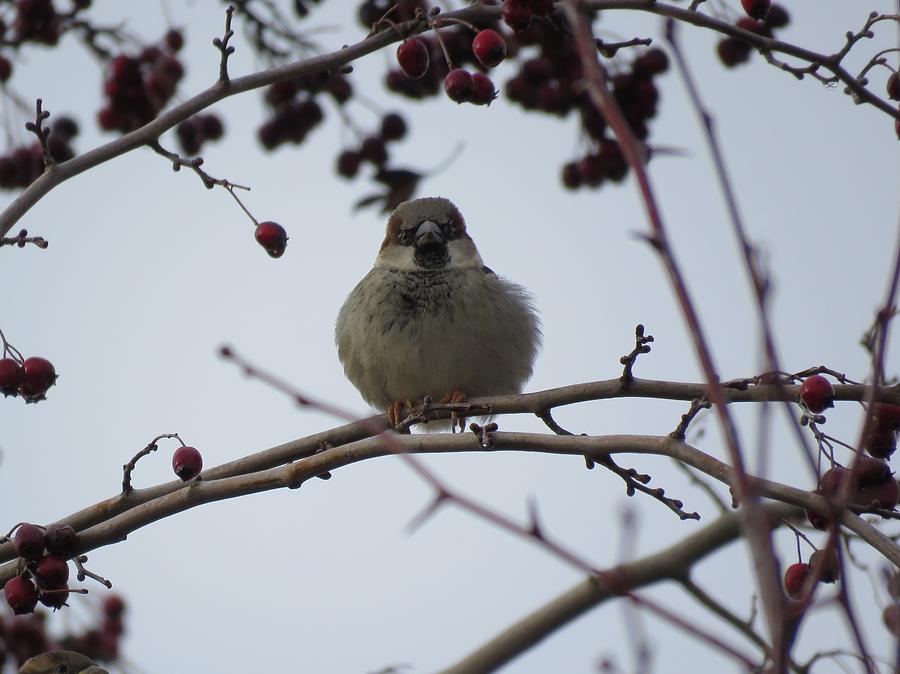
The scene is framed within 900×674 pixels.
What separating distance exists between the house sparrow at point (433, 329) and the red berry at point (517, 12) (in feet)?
4.76

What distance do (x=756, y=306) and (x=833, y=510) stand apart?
21 centimetres

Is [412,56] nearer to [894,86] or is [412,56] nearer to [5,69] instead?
[894,86]

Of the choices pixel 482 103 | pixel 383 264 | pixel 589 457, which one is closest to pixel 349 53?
pixel 482 103

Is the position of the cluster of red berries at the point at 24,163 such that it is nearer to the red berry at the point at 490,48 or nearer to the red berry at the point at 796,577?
the red berry at the point at 490,48

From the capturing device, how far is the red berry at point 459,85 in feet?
9.87

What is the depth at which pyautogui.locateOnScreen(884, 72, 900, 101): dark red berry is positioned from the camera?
299 centimetres

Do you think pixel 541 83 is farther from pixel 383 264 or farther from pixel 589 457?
pixel 589 457

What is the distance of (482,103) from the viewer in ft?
10.2

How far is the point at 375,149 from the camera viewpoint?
15.3ft

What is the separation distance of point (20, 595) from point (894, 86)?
2453 millimetres

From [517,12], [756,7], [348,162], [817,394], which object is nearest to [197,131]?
[348,162]

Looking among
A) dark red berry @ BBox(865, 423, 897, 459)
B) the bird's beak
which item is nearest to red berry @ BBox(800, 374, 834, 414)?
dark red berry @ BBox(865, 423, 897, 459)

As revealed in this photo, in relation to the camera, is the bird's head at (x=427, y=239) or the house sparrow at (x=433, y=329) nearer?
the house sparrow at (x=433, y=329)

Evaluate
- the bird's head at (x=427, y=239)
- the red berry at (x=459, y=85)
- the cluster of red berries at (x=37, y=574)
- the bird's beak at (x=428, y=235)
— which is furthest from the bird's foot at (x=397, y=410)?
the cluster of red berries at (x=37, y=574)
